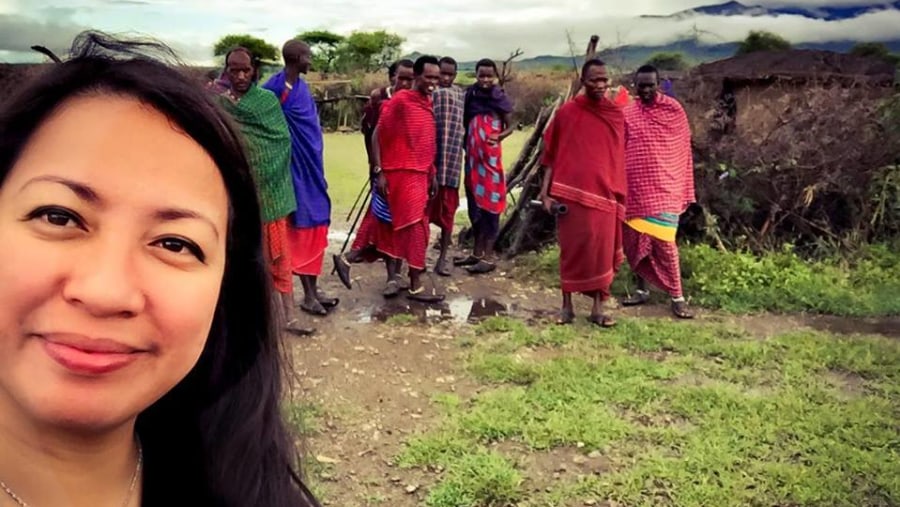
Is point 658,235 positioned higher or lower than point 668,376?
higher

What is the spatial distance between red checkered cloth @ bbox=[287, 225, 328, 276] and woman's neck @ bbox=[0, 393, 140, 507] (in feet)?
14.5

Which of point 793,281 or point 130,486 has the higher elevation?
point 130,486

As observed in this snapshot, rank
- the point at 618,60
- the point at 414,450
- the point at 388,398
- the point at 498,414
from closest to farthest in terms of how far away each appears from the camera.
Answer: the point at 414,450 → the point at 498,414 → the point at 388,398 → the point at 618,60

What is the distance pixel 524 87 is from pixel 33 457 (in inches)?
406

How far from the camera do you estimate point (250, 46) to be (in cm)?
500

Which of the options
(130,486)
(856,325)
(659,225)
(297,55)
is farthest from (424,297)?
(130,486)

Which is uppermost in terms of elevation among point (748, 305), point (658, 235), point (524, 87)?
point (524, 87)

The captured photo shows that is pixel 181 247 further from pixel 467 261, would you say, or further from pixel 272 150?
pixel 467 261

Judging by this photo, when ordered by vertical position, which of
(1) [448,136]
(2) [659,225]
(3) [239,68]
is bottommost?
(2) [659,225]

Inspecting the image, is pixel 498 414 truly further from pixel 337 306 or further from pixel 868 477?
pixel 337 306

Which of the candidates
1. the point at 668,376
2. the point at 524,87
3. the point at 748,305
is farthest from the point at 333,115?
the point at 668,376

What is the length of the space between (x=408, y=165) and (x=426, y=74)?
2.15 ft

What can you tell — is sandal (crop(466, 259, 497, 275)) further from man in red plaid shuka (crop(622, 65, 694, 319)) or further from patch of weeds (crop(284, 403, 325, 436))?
patch of weeds (crop(284, 403, 325, 436))

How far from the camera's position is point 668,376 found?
4.44 metres
